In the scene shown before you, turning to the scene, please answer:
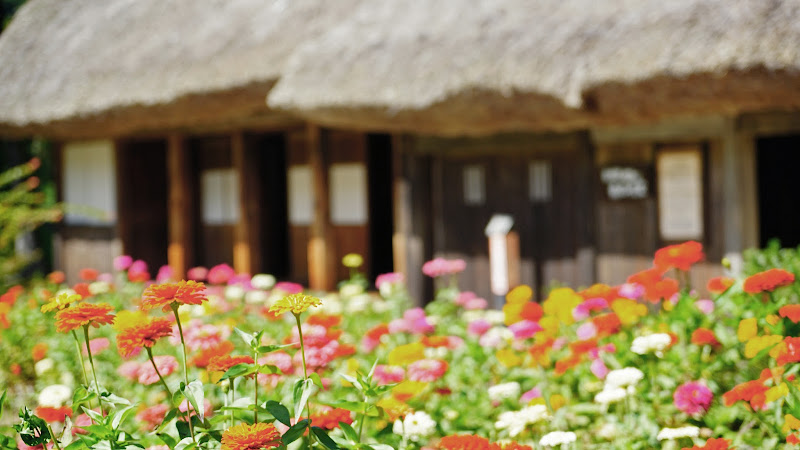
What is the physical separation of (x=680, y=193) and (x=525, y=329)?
8.98 ft

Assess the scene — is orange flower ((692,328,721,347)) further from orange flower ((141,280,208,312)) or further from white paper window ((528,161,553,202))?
white paper window ((528,161,553,202))

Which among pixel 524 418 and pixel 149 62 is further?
pixel 149 62

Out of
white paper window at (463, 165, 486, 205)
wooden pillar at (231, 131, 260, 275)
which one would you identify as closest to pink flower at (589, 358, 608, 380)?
white paper window at (463, 165, 486, 205)

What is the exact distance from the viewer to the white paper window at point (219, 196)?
24.0 ft

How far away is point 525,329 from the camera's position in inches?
97.1

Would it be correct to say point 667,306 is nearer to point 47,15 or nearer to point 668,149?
point 668,149

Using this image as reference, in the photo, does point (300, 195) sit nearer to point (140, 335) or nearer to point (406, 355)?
point (406, 355)

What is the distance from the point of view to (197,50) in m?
6.01

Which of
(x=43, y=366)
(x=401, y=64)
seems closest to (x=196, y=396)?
(x=43, y=366)

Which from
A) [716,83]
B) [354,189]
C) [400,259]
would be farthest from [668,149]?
[354,189]

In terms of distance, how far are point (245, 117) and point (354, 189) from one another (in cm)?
95

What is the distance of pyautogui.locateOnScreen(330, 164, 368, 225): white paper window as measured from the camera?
654 cm

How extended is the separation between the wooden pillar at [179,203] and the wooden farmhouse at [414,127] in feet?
0.06

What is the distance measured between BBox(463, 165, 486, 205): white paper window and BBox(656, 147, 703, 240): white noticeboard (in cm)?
112
